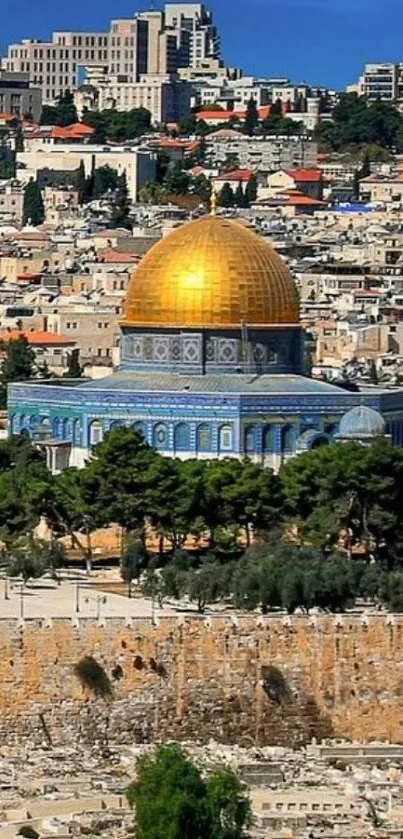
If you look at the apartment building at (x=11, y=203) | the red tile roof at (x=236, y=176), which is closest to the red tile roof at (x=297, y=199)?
the red tile roof at (x=236, y=176)

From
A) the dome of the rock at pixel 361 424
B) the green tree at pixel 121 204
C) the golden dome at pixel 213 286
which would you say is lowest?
the green tree at pixel 121 204

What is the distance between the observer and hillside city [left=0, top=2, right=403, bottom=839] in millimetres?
38719

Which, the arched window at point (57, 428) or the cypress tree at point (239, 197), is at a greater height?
the arched window at point (57, 428)

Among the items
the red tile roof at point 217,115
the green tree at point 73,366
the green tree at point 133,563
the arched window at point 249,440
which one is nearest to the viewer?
the green tree at point 133,563

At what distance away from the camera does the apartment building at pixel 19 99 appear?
175 m

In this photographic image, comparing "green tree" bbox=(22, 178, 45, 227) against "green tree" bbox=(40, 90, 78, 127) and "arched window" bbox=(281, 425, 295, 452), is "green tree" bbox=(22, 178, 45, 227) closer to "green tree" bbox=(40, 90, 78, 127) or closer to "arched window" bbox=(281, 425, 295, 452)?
"green tree" bbox=(40, 90, 78, 127)

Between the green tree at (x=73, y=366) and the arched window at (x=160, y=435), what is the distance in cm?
1496

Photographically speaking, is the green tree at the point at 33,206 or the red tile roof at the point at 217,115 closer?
the green tree at the point at 33,206

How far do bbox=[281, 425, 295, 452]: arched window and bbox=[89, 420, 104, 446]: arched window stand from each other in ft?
8.69

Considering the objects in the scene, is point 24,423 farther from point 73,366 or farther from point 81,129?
point 81,129

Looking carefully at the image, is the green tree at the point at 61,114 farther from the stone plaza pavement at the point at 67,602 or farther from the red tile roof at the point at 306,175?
the stone plaza pavement at the point at 67,602

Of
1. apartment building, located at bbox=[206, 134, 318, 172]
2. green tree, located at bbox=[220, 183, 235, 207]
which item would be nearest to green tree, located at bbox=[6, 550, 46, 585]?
green tree, located at bbox=[220, 183, 235, 207]

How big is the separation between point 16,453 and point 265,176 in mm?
87865

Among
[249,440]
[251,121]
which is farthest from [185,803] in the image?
[251,121]
